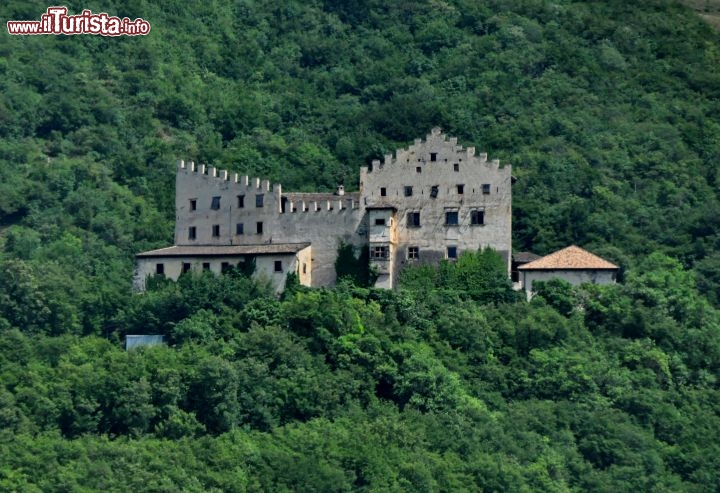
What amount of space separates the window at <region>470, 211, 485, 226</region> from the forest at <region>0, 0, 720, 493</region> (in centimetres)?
168

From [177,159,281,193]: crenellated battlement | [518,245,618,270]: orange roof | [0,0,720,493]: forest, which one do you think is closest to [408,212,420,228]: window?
[0,0,720,493]: forest

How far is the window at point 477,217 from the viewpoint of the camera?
104m

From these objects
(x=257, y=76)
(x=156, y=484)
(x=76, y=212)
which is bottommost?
(x=156, y=484)

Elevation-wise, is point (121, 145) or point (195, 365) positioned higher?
point (121, 145)

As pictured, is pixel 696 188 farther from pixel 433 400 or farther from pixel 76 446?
pixel 76 446

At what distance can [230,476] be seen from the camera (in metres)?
93.1

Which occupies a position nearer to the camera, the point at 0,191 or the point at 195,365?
the point at 195,365

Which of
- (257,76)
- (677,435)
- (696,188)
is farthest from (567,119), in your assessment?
(677,435)

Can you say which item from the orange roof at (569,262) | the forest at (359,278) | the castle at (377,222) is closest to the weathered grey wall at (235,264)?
the castle at (377,222)

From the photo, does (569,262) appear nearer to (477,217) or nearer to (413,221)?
(477,217)

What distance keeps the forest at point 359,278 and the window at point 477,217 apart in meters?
1.68

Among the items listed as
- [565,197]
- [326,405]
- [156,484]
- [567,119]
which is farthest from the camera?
[567,119]

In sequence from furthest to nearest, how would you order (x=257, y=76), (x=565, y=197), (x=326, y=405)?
(x=257, y=76), (x=565, y=197), (x=326, y=405)

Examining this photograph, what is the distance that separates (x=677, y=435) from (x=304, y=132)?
4663cm
